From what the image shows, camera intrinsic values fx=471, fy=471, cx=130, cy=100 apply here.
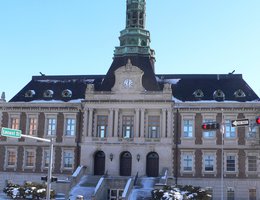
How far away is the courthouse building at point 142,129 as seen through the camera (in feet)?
160

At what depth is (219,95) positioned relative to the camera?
51188 millimetres

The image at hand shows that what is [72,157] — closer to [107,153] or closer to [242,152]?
[107,153]

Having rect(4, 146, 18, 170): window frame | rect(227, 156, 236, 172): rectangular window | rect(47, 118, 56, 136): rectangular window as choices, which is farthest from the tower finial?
rect(4, 146, 18, 170): window frame

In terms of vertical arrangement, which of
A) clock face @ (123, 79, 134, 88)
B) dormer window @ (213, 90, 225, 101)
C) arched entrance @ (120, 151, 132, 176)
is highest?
clock face @ (123, 79, 134, 88)

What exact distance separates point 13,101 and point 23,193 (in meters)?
16.6

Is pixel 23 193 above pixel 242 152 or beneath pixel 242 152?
beneath

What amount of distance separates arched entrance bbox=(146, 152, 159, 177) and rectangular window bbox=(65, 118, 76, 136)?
885 centimetres

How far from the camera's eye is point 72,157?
5156 cm

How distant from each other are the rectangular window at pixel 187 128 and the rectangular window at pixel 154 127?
2760mm

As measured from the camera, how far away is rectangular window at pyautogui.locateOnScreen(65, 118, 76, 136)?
51875 millimetres

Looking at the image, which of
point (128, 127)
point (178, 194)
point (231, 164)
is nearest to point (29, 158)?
point (128, 127)

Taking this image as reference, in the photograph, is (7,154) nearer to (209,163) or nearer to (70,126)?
(70,126)

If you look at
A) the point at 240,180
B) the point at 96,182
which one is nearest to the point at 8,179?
the point at 96,182

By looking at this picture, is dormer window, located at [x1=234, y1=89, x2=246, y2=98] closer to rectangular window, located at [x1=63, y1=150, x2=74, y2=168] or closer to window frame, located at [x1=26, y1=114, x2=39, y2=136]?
rectangular window, located at [x1=63, y1=150, x2=74, y2=168]
